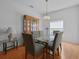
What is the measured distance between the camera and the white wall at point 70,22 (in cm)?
488

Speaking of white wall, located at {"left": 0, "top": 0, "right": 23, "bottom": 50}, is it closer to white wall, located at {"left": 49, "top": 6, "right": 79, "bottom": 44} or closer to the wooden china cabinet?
the wooden china cabinet

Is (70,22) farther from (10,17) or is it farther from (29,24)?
(10,17)

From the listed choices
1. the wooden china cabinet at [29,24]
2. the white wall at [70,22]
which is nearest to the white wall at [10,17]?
the wooden china cabinet at [29,24]

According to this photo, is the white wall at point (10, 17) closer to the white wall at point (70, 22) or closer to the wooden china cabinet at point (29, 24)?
the wooden china cabinet at point (29, 24)

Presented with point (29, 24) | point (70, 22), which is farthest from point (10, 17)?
point (70, 22)

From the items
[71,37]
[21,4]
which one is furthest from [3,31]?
[71,37]

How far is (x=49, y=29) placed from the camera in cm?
668

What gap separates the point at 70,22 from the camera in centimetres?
519

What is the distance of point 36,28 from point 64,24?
6.79ft

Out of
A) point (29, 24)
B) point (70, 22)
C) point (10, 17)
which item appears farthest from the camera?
point (70, 22)

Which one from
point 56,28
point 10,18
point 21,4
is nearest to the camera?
point 10,18

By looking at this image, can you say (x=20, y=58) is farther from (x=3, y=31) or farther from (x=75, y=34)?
(x=75, y=34)

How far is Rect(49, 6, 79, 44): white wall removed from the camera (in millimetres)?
4879

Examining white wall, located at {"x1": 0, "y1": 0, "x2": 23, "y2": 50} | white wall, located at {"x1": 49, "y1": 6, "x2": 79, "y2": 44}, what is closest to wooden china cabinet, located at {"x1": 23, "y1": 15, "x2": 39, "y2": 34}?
white wall, located at {"x1": 0, "y1": 0, "x2": 23, "y2": 50}
